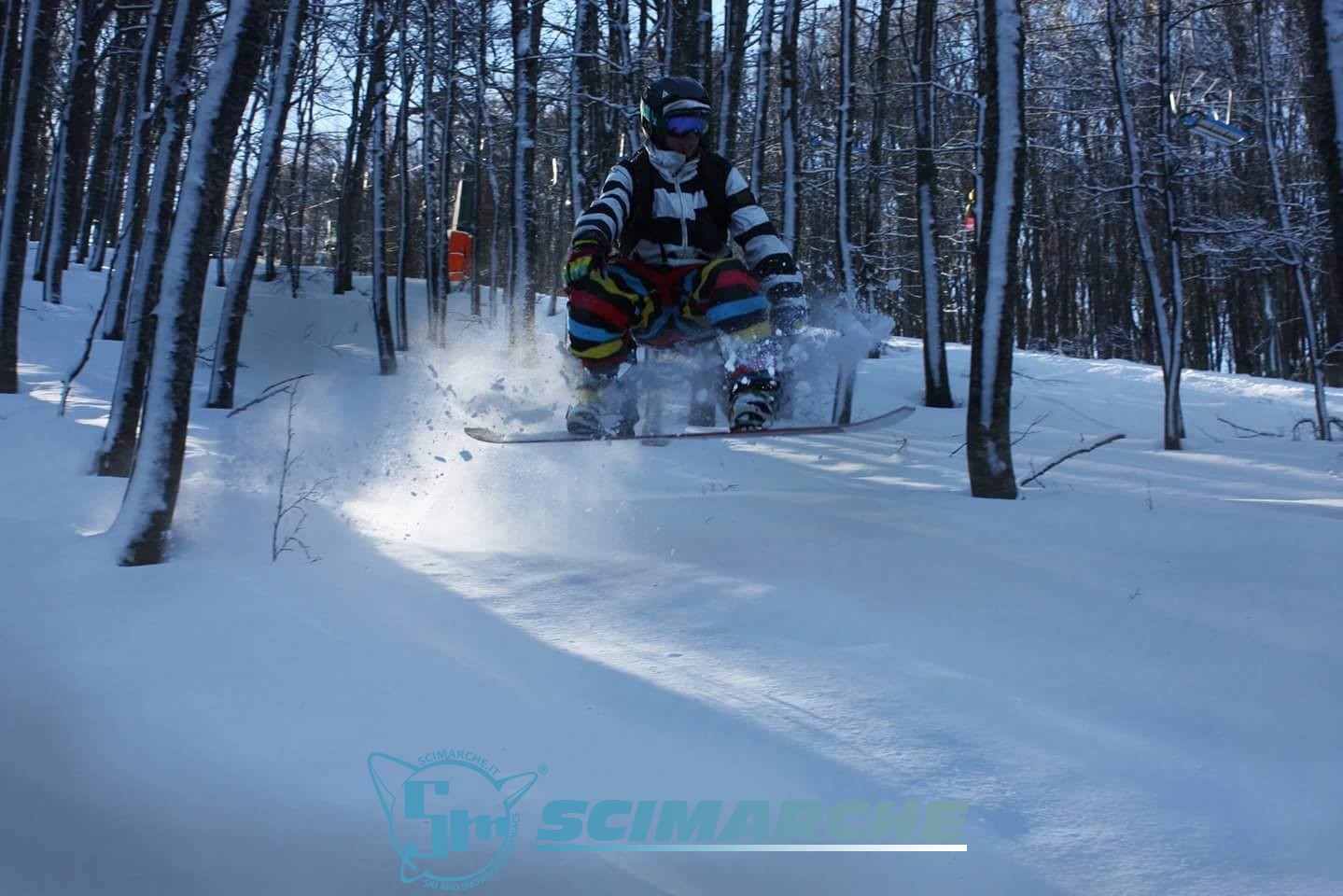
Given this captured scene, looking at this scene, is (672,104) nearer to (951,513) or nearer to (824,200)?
(951,513)

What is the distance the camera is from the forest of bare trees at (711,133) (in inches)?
234

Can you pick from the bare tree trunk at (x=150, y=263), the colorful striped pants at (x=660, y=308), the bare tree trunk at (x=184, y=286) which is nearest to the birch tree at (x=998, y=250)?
the colorful striped pants at (x=660, y=308)

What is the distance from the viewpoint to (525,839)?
2.46 metres

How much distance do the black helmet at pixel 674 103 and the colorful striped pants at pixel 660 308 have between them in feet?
2.71

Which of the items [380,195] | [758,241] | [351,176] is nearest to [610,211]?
[758,241]

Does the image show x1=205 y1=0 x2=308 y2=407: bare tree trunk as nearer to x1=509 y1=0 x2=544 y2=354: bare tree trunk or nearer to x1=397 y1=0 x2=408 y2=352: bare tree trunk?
x1=509 y1=0 x2=544 y2=354: bare tree trunk

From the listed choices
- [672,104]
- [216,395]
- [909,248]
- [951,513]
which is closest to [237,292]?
[216,395]

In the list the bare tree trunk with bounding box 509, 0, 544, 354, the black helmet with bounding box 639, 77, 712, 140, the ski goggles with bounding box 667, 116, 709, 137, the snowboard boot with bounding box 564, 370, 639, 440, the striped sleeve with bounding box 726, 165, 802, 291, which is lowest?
the snowboard boot with bounding box 564, 370, 639, 440

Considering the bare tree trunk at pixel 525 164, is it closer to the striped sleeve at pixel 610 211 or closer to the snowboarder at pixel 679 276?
the snowboarder at pixel 679 276

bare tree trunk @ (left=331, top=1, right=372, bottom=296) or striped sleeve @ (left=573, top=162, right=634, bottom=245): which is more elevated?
bare tree trunk @ (left=331, top=1, right=372, bottom=296)

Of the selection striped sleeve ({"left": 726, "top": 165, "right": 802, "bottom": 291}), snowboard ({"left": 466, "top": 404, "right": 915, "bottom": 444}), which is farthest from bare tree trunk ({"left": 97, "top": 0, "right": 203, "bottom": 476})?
striped sleeve ({"left": 726, "top": 165, "right": 802, "bottom": 291})

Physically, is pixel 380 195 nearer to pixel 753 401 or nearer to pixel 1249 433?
pixel 753 401

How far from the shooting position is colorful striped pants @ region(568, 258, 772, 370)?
562 cm

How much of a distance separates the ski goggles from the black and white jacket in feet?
0.48
